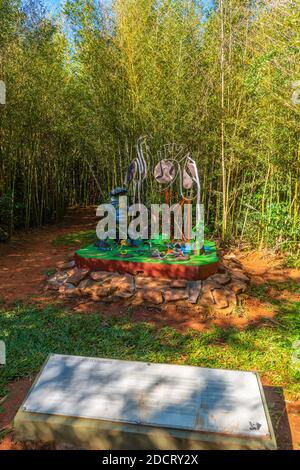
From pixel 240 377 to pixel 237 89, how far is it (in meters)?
5.09

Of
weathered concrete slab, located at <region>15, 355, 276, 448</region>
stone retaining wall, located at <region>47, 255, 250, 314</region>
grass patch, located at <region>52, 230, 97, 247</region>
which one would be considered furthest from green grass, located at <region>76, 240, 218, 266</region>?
weathered concrete slab, located at <region>15, 355, 276, 448</region>

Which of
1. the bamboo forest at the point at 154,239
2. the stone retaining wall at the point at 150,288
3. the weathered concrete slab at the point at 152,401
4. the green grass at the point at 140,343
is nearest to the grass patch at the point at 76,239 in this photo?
the bamboo forest at the point at 154,239

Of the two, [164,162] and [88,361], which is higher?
[164,162]

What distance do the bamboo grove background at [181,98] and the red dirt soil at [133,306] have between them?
55 cm

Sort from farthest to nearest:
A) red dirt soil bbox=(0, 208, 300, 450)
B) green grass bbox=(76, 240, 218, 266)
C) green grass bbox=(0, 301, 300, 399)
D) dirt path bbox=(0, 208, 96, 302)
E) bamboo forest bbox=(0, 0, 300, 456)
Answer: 1. dirt path bbox=(0, 208, 96, 302)
2. green grass bbox=(76, 240, 218, 266)
3. green grass bbox=(0, 301, 300, 399)
4. red dirt soil bbox=(0, 208, 300, 450)
5. bamboo forest bbox=(0, 0, 300, 456)

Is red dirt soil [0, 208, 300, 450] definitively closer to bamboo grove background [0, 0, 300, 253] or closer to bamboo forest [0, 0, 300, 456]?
bamboo forest [0, 0, 300, 456]

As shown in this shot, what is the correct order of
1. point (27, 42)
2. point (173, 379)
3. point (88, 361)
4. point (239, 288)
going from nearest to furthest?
1. point (173, 379)
2. point (88, 361)
3. point (239, 288)
4. point (27, 42)

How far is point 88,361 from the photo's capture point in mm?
2795

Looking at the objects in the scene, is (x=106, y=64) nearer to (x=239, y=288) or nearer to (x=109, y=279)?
(x=109, y=279)

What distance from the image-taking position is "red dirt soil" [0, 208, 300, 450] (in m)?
2.71

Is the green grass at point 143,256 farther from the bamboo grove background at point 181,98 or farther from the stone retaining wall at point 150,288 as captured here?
the bamboo grove background at point 181,98

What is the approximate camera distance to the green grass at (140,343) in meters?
3.36

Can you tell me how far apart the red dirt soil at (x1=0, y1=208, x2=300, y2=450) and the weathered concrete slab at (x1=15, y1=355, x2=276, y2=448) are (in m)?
0.29

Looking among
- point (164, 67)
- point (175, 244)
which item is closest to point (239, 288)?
point (175, 244)
